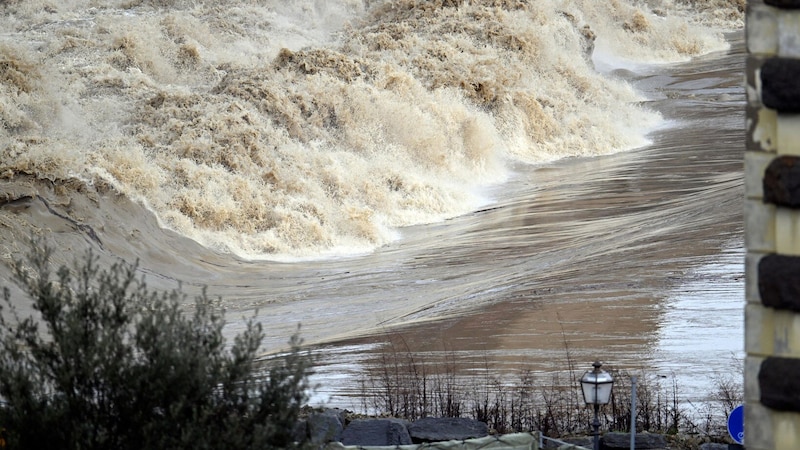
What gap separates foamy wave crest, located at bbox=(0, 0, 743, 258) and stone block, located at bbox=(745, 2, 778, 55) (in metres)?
17.6

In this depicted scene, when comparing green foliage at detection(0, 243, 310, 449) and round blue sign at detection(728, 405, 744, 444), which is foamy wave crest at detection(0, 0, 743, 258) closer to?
round blue sign at detection(728, 405, 744, 444)

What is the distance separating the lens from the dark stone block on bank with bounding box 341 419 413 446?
9719 millimetres

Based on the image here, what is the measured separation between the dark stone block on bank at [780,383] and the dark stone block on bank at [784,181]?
2.11 ft

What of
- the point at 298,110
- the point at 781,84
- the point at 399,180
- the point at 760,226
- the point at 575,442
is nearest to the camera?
the point at 781,84

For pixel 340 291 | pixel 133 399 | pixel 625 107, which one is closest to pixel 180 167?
pixel 340 291

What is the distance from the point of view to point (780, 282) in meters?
5.29

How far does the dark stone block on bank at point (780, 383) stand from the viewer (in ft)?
17.2

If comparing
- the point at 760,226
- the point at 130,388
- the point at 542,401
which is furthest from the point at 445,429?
the point at 760,226

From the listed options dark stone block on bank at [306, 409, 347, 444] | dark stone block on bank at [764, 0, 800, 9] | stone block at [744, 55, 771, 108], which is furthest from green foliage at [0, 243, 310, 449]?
dark stone block on bank at [764, 0, 800, 9]

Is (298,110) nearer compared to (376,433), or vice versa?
(376,433)

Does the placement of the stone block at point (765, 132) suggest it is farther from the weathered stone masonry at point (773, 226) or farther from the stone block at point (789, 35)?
the stone block at point (789, 35)

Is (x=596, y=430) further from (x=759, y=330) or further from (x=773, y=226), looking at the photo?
(x=773, y=226)

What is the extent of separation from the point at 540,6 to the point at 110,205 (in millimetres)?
21827

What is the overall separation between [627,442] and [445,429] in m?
1.36
